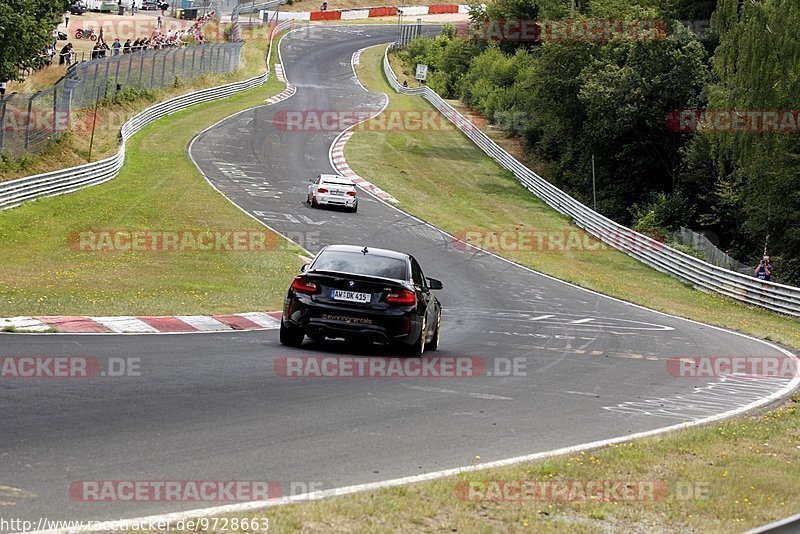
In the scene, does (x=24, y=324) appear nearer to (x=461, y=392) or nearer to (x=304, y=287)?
(x=304, y=287)

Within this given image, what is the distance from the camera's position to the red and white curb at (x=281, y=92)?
6730cm

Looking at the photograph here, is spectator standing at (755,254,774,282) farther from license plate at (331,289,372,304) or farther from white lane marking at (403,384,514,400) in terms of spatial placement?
white lane marking at (403,384,514,400)

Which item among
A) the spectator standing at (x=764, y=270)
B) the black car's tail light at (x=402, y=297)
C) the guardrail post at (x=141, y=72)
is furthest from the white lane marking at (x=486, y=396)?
the guardrail post at (x=141, y=72)

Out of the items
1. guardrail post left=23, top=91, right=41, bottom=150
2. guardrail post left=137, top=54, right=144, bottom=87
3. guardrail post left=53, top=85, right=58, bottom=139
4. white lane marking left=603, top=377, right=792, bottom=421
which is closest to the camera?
white lane marking left=603, top=377, right=792, bottom=421

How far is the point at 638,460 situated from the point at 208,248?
66.8 feet

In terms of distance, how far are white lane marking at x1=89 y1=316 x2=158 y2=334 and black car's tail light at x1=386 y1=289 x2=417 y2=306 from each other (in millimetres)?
3555

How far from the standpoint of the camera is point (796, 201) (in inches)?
1487

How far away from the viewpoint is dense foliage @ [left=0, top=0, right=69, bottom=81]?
119 ft

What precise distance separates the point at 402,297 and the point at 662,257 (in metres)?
25.3

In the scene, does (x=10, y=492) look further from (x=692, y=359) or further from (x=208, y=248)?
(x=208, y=248)

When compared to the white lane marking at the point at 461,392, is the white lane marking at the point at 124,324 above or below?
below

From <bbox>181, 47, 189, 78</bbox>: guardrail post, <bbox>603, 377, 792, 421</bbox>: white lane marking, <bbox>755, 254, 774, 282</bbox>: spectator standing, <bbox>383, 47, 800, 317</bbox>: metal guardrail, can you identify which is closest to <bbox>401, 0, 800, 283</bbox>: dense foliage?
<bbox>383, 47, 800, 317</bbox>: metal guardrail

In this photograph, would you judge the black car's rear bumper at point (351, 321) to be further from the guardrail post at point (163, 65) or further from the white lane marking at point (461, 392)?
the guardrail post at point (163, 65)

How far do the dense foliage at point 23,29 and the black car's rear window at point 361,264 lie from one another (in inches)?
1019
